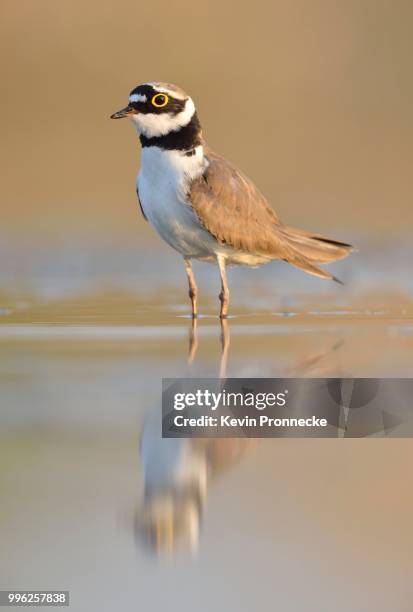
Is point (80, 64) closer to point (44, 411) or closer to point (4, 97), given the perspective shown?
point (4, 97)

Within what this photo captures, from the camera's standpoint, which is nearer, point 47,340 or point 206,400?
point 206,400

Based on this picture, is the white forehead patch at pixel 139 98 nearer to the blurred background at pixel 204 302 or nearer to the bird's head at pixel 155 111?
the bird's head at pixel 155 111

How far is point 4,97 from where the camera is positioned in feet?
71.5

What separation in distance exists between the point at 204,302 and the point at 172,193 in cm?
163

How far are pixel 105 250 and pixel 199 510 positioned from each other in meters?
9.83

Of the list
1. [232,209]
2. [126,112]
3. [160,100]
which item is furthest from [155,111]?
[232,209]

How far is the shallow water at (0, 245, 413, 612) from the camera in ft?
11.3

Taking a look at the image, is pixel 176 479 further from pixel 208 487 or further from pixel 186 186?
pixel 186 186

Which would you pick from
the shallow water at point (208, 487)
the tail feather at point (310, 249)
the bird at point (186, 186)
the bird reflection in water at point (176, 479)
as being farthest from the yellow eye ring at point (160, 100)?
the bird reflection in water at point (176, 479)

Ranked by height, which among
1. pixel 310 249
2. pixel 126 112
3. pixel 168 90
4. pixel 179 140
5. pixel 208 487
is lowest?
pixel 208 487

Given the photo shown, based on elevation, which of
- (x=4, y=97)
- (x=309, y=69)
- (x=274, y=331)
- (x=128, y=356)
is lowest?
(x=128, y=356)

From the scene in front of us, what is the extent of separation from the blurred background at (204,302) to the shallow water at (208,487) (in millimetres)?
11

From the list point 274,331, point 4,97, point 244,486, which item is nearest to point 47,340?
point 274,331

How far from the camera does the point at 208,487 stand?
4191 mm
